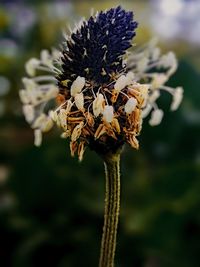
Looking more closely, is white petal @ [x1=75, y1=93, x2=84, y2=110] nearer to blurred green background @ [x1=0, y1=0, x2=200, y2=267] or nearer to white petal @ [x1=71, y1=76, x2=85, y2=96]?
white petal @ [x1=71, y1=76, x2=85, y2=96]

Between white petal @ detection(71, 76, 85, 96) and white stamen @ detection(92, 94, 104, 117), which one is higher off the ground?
white petal @ detection(71, 76, 85, 96)

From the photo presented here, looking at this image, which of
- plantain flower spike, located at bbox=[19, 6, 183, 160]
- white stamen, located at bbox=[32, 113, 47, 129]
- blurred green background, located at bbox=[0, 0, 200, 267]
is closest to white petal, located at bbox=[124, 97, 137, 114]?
plantain flower spike, located at bbox=[19, 6, 183, 160]

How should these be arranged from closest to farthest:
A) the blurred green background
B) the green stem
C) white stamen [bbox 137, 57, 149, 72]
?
the green stem, white stamen [bbox 137, 57, 149, 72], the blurred green background

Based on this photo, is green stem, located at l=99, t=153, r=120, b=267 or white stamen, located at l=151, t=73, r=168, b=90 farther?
white stamen, located at l=151, t=73, r=168, b=90

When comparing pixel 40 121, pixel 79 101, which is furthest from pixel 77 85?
pixel 40 121

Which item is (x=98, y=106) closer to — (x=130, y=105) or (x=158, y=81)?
(x=130, y=105)

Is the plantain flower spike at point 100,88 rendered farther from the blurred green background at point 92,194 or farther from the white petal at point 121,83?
the blurred green background at point 92,194
